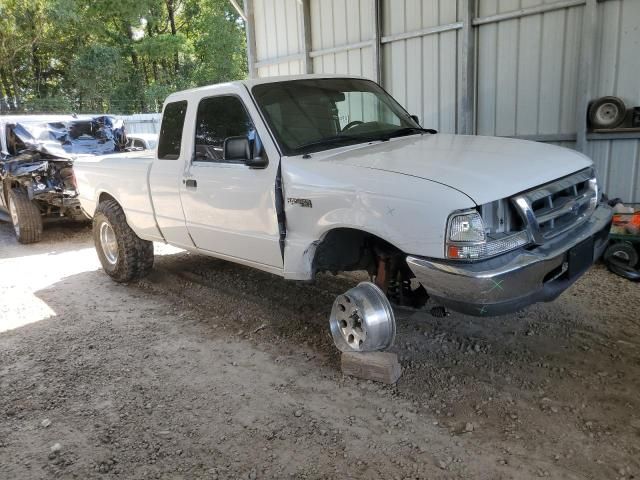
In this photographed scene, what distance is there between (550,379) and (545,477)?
0.99 metres

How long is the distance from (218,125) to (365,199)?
70.0 inches

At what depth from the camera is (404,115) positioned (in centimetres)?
473

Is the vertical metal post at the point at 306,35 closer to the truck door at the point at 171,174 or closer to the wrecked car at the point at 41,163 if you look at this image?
the wrecked car at the point at 41,163

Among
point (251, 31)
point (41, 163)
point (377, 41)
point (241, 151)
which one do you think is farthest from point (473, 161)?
point (251, 31)

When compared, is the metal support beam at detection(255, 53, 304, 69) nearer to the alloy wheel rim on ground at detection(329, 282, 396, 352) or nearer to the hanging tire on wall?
the hanging tire on wall

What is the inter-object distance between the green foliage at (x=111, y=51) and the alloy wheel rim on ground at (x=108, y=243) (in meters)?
18.9

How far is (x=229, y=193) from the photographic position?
415 centimetres

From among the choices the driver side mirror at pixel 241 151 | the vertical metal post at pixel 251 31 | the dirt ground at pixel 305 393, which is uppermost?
the vertical metal post at pixel 251 31

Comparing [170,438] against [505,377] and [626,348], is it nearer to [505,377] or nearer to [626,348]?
[505,377]

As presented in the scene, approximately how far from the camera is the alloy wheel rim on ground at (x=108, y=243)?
6164 millimetres

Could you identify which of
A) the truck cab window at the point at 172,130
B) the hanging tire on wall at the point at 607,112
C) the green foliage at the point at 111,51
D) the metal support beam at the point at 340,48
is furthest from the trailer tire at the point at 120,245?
the green foliage at the point at 111,51

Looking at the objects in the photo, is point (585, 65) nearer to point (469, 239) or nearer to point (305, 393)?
point (469, 239)

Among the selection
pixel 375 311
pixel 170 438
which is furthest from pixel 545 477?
pixel 170 438

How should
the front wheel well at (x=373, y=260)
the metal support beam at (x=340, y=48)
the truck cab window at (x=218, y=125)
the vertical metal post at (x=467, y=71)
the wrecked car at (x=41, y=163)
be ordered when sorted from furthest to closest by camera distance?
1. the metal support beam at (x=340, y=48)
2. the wrecked car at (x=41, y=163)
3. the vertical metal post at (x=467, y=71)
4. the truck cab window at (x=218, y=125)
5. the front wheel well at (x=373, y=260)
